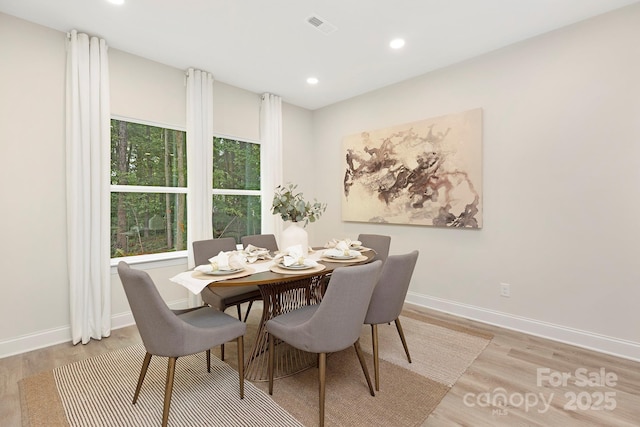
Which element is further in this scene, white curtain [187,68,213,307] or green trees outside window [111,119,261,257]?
white curtain [187,68,213,307]

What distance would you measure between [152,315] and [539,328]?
3284mm

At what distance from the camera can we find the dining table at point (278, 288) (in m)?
1.90

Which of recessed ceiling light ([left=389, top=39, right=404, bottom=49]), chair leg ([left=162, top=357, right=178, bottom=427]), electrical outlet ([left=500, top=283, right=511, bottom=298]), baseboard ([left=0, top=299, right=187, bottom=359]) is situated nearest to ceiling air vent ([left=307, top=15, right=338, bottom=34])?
recessed ceiling light ([left=389, top=39, right=404, bottom=49])

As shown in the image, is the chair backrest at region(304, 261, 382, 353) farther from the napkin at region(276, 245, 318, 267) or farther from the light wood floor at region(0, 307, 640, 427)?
the light wood floor at region(0, 307, 640, 427)

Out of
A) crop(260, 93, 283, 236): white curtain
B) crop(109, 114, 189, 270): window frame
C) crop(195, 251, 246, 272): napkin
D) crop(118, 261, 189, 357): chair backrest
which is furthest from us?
crop(260, 93, 283, 236): white curtain

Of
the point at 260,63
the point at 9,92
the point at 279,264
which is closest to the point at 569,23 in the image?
the point at 260,63

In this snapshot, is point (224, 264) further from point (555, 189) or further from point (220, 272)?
point (555, 189)

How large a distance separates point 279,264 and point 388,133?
2531 millimetres

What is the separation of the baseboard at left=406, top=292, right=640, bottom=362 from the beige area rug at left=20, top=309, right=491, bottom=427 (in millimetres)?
697

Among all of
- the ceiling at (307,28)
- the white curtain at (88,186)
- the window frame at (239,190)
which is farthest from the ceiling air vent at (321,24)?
the white curtain at (88,186)

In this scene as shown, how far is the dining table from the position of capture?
6.22ft

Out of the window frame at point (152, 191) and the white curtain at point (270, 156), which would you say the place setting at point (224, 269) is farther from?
the white curtain at point (270, 156)

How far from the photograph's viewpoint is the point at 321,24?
2.64 metres

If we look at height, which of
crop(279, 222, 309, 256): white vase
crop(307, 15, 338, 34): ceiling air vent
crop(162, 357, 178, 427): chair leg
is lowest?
crop(162, 357, 178, 427): chair leg
